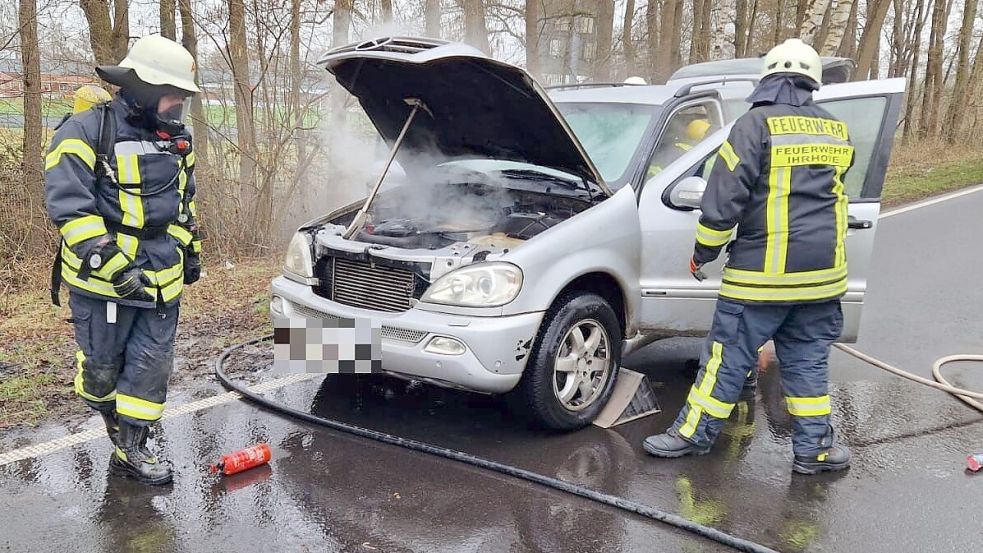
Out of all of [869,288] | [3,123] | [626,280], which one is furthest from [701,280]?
[3,123]

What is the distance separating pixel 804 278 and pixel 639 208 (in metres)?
1.01

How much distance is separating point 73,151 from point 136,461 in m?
1.36

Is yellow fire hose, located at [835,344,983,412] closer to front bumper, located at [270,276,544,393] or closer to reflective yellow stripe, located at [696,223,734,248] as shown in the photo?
reflective yellow stripe, located at [696,223,734,248]

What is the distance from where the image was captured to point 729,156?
363 cm

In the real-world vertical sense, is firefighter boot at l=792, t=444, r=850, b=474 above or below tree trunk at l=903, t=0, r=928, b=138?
below

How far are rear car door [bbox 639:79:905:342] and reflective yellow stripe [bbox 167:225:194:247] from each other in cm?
235

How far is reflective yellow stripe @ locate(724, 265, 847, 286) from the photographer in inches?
144

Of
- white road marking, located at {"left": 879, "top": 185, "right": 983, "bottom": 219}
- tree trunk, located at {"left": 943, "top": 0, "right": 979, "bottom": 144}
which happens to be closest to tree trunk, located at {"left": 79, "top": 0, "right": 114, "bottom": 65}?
white road marking, located at {"left": 879, "top": 185, "right": 983, "bottom": 219}

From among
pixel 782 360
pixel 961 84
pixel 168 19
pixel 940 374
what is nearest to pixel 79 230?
pixel 782 360

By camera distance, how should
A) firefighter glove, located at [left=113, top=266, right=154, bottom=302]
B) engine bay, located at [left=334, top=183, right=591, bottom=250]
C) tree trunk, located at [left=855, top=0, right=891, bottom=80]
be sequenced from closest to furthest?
firefighter glove, located at [left=113, top=266, right=154, bottom=302], engine bay, located at [left=334, top=183, right=591, bottom=250], tree trunk, located at [left=855, top=0, right=891, bottom=80]

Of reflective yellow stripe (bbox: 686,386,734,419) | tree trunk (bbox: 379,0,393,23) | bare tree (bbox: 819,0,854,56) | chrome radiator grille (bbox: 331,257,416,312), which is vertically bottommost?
reflective yellow stripe (bbox: 686,386,734,419)

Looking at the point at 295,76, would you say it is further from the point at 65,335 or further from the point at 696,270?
the point at 696,270

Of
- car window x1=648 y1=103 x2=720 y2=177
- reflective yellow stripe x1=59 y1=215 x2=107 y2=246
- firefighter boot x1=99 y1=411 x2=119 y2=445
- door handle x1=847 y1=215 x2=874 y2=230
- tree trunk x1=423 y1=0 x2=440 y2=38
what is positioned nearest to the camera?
reflective yellow stripe x1=59 y1=215 x2=107 y2=246

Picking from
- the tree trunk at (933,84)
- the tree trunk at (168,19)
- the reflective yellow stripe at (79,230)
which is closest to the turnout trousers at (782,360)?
the reflective yellow stripe at (79,230)
